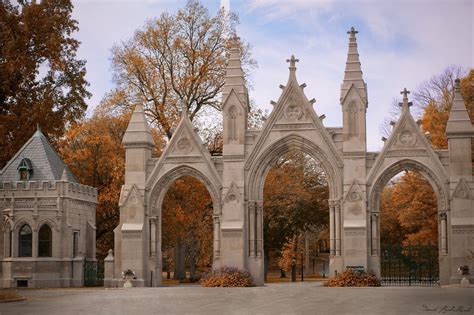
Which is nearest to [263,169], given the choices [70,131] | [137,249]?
[137,249]

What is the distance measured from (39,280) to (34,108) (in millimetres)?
8984

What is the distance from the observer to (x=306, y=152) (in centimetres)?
3219

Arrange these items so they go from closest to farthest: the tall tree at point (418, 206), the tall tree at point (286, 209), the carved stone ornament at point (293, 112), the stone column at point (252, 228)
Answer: the carved stone ornament at point (293, 112)
the stone column at point (252, 228)
the tall tree at point (418, 206)
the tall tree at point (286, 209)

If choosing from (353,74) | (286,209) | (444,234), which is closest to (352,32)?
(353,74)

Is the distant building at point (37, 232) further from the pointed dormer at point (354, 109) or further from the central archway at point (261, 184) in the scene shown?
the pointed dormer at point (354, 109)

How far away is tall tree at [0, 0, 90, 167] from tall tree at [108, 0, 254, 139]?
273 cm

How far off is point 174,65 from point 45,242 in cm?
1251

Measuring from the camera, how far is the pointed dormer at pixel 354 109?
31.4m

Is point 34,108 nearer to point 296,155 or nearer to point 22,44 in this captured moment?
point 22,44

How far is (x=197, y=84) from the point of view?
4256 cm

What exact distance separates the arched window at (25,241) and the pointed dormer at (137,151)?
195 inches

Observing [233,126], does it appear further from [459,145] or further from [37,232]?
[37,232]

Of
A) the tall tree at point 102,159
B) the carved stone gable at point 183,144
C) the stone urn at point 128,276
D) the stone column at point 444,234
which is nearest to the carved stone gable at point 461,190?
the stone column at point 444,234

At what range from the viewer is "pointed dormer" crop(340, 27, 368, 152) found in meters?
31.4
